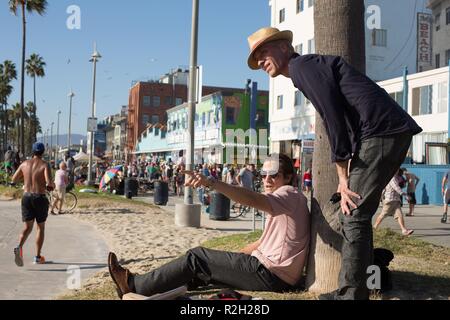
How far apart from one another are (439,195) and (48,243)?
19374 millimetres

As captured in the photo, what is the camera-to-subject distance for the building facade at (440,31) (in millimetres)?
36625

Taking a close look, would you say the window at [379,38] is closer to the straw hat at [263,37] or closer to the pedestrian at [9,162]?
the pedestrian at [9,162]

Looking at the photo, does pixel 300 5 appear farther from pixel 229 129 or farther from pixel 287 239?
pixel 287 239

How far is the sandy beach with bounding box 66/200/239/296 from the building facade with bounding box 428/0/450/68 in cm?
2841

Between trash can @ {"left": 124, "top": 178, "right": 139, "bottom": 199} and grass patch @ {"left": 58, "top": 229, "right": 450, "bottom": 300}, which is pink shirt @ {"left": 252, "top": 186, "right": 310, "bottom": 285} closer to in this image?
grass patch @ {"left": 58, "top": 229, "right": 450, "bottom": 300}

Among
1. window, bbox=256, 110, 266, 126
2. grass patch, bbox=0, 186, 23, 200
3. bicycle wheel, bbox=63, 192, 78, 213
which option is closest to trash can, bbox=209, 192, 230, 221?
bicycle wheel, bbox=63, 192, 78, 213

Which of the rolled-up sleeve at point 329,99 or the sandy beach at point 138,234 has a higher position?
the rolled-up sleeve at point 329,99

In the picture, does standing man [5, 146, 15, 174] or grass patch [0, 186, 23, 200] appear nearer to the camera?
grass patch [0, 186, 23, 200]

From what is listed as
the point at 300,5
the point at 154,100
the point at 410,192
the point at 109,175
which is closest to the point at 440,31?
the point at 300,5

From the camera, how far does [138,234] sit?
11250mm

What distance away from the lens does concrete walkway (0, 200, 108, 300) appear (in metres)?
6.69

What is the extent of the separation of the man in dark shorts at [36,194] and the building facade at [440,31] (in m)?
34.1

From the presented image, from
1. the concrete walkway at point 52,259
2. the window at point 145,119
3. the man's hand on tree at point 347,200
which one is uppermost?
the window at point 145,119

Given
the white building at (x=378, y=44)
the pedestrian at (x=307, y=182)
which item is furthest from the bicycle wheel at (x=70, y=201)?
the white building at (x=378, y=44)
